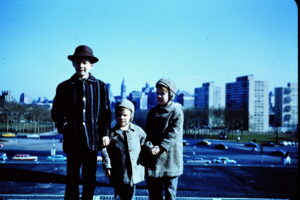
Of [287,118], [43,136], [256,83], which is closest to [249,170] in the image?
[43,136]

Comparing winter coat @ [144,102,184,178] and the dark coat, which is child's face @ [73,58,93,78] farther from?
winter coat @ [144,102,184,178]

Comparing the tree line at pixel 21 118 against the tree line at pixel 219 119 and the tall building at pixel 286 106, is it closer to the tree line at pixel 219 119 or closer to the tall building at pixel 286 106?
the tree line at pixel 219 119

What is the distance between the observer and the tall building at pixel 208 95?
81.4 meters

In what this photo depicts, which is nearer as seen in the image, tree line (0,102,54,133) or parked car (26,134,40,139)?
tree line (0,102,54,133)

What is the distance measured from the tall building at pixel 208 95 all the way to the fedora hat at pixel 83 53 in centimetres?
7913

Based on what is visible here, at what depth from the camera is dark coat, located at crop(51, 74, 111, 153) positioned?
2412mm

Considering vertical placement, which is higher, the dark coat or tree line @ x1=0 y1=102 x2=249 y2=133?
the dark coat

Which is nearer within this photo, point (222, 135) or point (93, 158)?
point (93, 158)

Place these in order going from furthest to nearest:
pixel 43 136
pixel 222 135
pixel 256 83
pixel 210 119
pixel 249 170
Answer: pixel 256 83 < pixel 210 119 < pixel 222 135 < pixel 43 136 < pixel 249 170

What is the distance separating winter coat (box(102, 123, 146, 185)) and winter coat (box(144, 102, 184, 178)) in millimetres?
127

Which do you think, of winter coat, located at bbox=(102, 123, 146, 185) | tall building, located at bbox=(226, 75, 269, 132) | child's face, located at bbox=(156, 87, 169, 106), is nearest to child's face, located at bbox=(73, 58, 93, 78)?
winter coat, located at bbox=(102, 123, 146, 185)

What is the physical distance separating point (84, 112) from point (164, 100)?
2.87 feet

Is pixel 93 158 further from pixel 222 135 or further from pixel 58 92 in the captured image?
pixel 222 135

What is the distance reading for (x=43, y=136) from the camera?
24156mm
